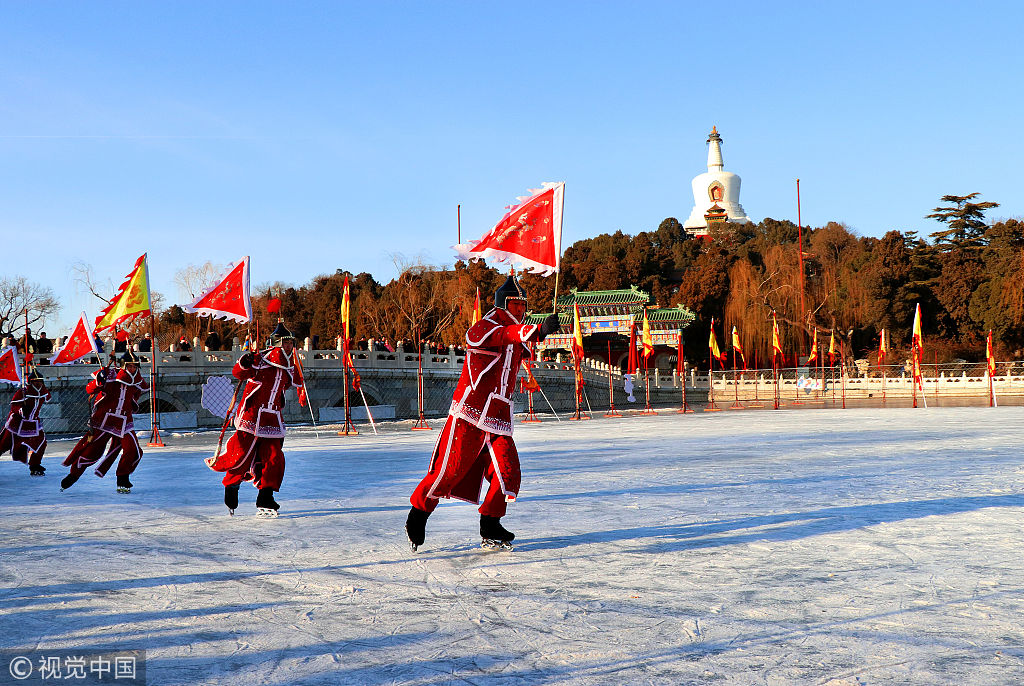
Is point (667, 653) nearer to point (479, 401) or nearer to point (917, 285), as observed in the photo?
point (479, 401)

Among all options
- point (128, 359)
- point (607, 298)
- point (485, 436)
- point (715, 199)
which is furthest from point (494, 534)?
point (715, 199)

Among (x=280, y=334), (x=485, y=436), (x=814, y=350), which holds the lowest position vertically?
(x=485, y=436)

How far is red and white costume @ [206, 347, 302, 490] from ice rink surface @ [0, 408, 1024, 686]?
39cm

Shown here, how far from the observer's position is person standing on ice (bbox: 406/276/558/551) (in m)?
5.88

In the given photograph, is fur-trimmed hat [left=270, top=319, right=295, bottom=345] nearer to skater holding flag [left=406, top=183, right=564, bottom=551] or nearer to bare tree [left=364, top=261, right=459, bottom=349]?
skater holding flag [left=406, top=183, right=564, bottom=551]

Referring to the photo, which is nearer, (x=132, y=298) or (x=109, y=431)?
(x=109, y=431)

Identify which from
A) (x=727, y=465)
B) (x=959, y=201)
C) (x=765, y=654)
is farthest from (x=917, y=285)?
(x=765, y=654)

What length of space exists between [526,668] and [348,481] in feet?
24.2

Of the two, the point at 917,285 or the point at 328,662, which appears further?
the point at 917,285

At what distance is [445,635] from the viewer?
3.91m

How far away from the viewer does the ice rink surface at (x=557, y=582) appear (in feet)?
11.5

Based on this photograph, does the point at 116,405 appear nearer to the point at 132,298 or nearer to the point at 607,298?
the point at 132,298

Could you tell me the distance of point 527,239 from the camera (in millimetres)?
7742

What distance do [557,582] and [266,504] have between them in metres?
3.74
